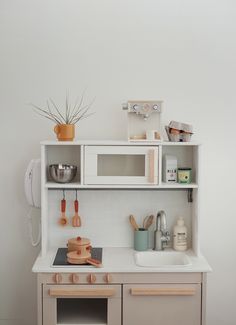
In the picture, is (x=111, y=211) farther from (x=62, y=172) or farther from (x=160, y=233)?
(x=62, y=172)

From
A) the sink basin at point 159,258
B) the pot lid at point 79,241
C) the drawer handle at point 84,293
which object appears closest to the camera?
the drawer handle at point 84,293

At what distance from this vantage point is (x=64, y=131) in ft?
10.1

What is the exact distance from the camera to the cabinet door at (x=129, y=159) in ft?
10.1

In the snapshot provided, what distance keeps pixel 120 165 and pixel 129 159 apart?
2.7 inches

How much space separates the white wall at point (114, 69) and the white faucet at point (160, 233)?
1.24ft

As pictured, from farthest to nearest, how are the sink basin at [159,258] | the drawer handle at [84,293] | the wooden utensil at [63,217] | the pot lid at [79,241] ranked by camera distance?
the wooden utensil at [63,217] → the sink basin at [159,258] → the pot lid at [79,241] → the drawer handle at [84,293]

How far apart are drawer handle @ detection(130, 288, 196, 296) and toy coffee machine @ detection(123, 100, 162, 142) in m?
0.88

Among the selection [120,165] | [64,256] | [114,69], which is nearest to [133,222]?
[120,165]

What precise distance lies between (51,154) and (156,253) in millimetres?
926

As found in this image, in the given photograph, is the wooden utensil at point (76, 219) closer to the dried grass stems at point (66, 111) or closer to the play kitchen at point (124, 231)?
the play kitchen at point (124, 231)

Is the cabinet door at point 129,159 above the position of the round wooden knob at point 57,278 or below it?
above

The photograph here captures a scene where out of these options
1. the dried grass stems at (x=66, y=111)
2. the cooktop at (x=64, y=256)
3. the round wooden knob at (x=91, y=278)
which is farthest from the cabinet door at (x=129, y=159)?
the round wooden knob at (x=91, y=278)

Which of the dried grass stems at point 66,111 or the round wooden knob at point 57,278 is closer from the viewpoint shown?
the round wooden knob at point 57,278

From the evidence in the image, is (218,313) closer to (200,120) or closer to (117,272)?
(117,272)
